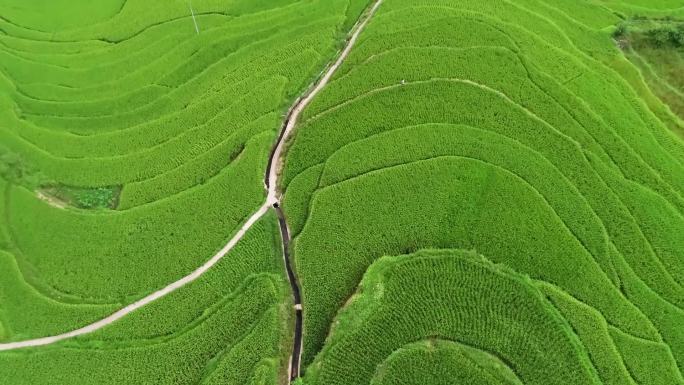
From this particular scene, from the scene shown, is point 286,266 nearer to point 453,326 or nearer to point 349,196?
point 349,196

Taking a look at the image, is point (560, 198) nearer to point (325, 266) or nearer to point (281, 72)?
point (325, 266)

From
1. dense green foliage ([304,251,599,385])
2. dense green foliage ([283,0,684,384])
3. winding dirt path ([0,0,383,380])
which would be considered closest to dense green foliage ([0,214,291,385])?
winding dirt path ([0,0,383,380])

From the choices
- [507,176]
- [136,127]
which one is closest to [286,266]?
[507,176]

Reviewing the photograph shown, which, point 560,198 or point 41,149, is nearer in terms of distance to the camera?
point 560,198

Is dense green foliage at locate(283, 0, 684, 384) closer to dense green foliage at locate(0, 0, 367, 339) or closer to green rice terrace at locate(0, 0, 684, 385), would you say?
green rice terrace at locate(0, 0, 684, 385)

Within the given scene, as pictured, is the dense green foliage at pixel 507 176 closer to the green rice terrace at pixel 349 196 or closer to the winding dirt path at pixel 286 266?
the green rice terrace at pixel 349 196

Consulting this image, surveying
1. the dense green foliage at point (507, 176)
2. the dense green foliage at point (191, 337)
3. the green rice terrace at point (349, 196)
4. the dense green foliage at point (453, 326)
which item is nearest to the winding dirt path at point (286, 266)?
the green rice terrace at point (349, 196)

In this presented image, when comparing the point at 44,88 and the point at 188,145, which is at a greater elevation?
the point at 44,88

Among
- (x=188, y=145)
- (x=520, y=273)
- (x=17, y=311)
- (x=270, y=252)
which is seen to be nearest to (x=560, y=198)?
(x=520, y=273)
